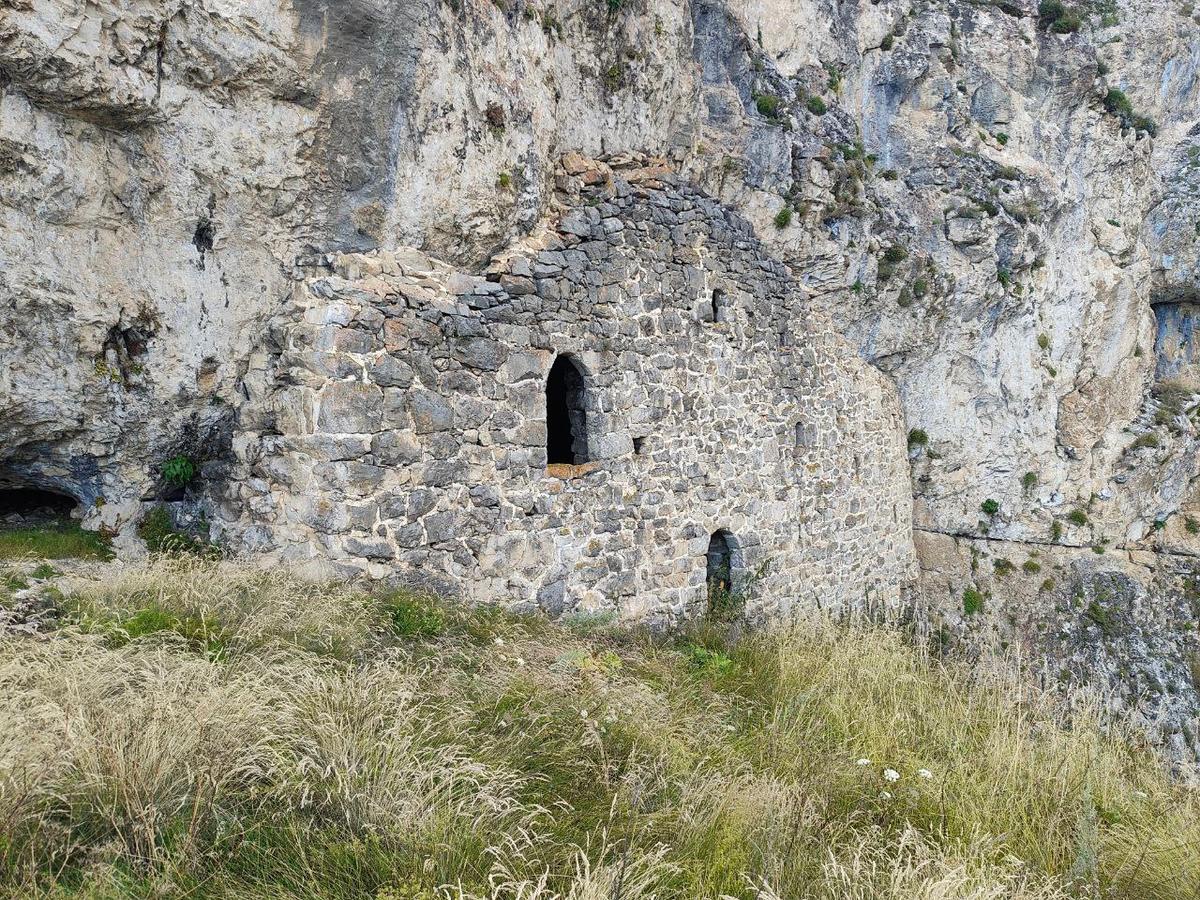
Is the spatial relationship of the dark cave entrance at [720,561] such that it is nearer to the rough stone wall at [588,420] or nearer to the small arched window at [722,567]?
the small arched window at [722,567]

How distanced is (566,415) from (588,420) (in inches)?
31.7

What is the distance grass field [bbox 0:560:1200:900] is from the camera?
260cm

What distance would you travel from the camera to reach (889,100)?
13.4m

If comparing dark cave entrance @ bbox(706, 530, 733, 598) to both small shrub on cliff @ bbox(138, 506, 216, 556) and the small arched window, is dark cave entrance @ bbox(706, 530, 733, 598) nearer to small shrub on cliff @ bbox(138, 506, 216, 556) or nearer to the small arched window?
the small arched window

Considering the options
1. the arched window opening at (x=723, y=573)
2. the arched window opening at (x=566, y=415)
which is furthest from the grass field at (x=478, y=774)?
the arched window opening at (x=723, y=573)

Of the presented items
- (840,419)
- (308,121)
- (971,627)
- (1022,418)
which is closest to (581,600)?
(308,121)

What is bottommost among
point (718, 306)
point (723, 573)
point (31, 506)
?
point (723, 573)

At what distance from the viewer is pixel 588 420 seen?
7.32 meters

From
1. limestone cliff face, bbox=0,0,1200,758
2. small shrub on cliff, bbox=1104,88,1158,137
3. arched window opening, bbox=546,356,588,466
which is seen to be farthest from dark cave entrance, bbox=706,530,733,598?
small shrub on cliff, bbox=1104,88,1158,137

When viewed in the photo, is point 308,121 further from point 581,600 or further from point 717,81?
point 717,81

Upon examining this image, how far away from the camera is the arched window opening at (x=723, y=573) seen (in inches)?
342

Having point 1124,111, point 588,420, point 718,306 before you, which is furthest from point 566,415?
point 1124,111

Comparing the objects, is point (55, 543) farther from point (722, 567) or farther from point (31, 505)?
point (722, 567)

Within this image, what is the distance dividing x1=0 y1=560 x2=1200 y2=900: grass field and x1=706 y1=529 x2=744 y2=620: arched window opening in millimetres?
2969
